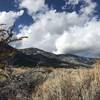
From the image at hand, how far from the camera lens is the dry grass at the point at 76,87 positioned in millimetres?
13974

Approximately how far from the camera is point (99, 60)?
48.9ft

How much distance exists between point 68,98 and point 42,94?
1405 mm

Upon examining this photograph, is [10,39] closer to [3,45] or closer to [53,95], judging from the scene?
[3,45]

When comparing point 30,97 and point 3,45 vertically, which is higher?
point 3,45

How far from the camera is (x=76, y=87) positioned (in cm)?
1441

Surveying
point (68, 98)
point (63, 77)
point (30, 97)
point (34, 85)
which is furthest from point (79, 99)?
point (34, 85)

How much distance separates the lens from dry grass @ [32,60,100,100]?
45.8 ft

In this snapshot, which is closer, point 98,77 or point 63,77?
point 98,77

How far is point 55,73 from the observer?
59.5ft

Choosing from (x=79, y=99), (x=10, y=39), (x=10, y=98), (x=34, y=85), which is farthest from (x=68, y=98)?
(x=10, y=39)

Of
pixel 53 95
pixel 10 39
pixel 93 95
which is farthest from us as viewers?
pixel 53 95

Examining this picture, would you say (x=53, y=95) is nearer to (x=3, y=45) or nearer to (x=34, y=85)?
(x=34, y=85)

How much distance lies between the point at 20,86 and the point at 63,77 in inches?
73.1

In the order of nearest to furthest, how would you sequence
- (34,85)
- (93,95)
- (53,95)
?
(93,95) → (53,95) → (34,85)
